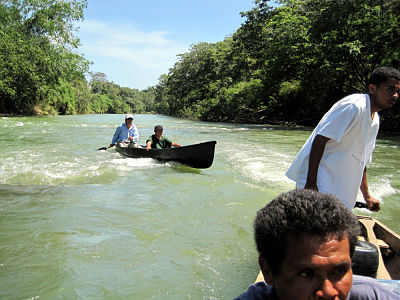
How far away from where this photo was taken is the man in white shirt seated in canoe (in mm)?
1177

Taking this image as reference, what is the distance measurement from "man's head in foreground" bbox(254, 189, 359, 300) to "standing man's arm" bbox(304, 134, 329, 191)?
1.10m

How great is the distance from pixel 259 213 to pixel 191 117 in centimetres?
4168

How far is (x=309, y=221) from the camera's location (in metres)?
1.19

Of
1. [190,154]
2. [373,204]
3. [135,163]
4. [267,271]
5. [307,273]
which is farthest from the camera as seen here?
[135,163]

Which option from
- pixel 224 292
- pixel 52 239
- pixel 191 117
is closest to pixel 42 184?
pixel 52 239

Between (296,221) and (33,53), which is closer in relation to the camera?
(296,221)

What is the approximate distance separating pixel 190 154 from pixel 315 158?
6737 millimetres

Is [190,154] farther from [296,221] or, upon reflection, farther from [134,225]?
[296,221]

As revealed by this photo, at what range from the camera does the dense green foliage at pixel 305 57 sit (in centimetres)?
1695

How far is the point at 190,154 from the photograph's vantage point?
8.98m

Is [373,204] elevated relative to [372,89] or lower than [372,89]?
lower

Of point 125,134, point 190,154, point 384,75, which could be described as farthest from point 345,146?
point 125,134

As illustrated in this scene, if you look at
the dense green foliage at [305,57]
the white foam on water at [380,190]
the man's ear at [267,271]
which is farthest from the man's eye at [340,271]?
the dense green foliage at [305,57]

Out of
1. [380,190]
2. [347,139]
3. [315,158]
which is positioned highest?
[347,139]
